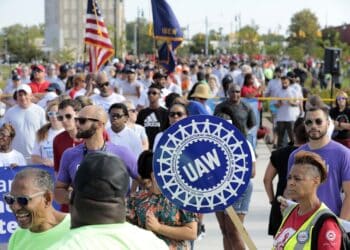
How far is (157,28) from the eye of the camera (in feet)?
57.7

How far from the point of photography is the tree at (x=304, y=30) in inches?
3182

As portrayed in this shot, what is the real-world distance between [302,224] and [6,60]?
7875 centimetres

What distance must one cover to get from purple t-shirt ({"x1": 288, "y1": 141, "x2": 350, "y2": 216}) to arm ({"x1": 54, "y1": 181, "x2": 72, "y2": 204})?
1.79 metres

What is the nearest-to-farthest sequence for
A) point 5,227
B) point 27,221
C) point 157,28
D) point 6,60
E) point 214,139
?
point 27,221 < point 214,139 < point 5,227 < point 157,28 < point 6,60

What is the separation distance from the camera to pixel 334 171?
6422mm

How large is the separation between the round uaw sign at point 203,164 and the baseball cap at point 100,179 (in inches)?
98.0

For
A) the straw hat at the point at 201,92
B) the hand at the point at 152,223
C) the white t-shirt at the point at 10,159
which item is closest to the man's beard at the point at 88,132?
the hand at the point at 152,223

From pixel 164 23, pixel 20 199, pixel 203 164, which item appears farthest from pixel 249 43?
pixel 20 199

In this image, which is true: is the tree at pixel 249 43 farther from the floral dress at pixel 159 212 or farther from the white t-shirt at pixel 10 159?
the floral dress at pixel 159 212

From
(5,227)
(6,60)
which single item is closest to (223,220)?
(5,227)

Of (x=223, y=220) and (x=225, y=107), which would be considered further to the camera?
(x=225, y=107)

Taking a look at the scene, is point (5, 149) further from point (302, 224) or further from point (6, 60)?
point (6, 60)

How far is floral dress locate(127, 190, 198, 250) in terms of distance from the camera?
18.2ft

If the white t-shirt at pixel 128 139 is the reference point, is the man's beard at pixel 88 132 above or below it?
above
